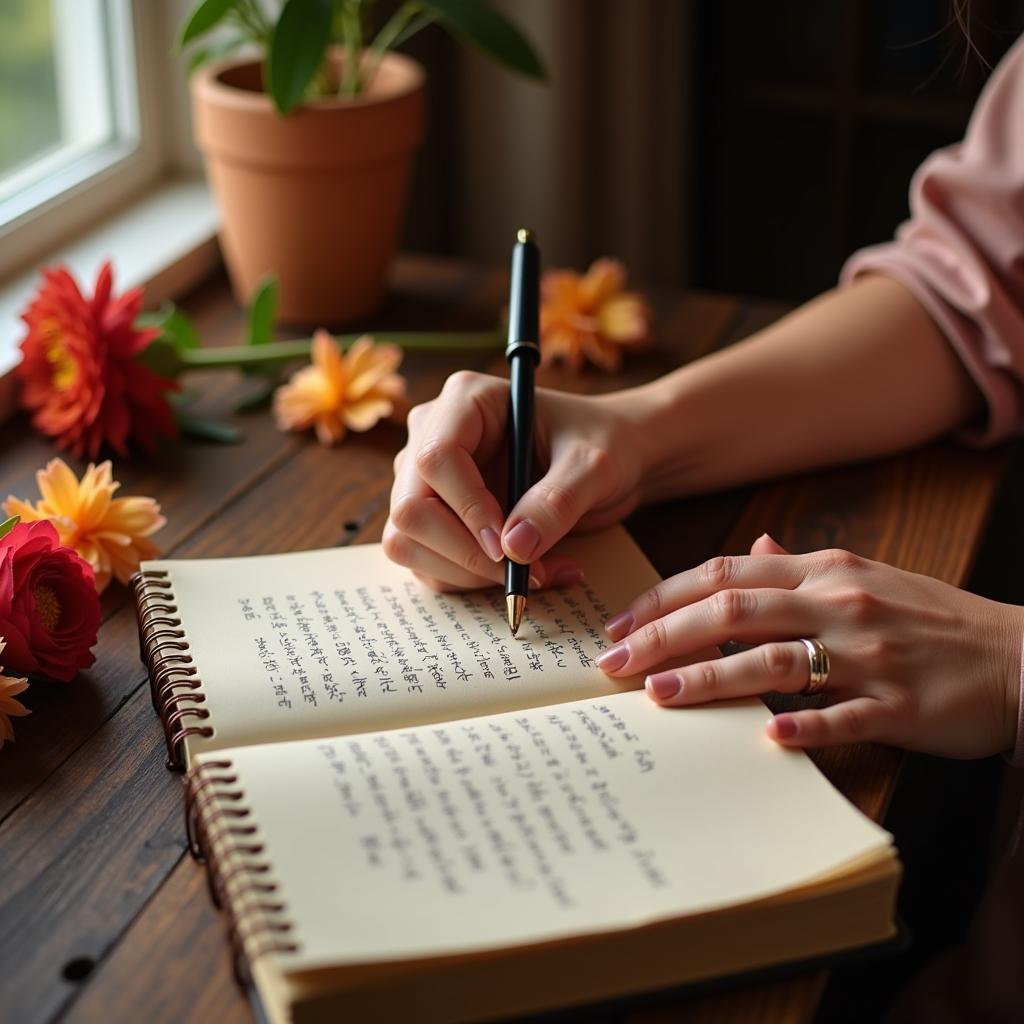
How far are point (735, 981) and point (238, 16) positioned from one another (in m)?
0.98

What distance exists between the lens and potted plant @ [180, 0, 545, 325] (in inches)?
44.4

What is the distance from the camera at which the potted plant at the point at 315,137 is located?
113 centimetres

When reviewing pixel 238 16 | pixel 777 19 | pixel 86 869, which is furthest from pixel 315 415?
pixel 777 19

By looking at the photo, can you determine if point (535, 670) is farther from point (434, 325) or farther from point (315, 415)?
point (434, 325)

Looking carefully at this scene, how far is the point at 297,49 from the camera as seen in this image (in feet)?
3.62

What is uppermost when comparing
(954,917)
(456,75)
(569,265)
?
(456,75)

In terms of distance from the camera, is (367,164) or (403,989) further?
(367,164)

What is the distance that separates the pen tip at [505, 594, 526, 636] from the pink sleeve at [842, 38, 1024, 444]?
472mm

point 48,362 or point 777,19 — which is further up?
point 777,19

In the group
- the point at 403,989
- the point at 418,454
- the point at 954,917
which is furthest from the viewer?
the point at 954,917

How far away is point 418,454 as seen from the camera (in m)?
0.82

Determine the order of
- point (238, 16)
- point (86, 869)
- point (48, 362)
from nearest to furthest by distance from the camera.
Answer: point (86, 869)
point (48, 362)
point (238, 16)

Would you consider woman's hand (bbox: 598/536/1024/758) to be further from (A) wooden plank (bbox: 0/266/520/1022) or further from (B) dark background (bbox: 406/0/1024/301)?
(B) dark background (bbox: 406/0/1024/301)

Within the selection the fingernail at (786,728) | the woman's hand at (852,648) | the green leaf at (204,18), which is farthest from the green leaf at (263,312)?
the fingernail at (786,728)
